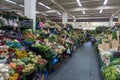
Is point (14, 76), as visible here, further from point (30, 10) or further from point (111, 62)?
point (30, 10)

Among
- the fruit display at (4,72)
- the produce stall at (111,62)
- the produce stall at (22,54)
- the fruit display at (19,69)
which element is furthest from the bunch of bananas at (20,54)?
the produce stall at (111,62)

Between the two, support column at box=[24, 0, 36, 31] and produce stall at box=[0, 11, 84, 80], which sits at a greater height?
support column at box=[24, 0, 36, 31]

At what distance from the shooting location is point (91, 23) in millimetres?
26766

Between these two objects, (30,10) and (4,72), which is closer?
(4,72)

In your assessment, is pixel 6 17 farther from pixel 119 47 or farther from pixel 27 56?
pixel 119 47

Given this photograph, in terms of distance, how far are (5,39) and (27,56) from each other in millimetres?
993

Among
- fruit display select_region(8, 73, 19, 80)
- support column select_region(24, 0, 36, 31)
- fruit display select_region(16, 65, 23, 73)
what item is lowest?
fruit display select_region(8, 73, 19, 80)

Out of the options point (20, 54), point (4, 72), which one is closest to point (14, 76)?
point (4, 72)

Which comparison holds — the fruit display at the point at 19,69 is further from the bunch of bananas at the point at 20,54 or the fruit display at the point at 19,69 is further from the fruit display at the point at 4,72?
the bunch of bananas at the point at 20,54

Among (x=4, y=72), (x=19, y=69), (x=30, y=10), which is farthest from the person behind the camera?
(x=30, y=10)

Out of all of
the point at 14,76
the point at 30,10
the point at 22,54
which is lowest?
the point at 14,76

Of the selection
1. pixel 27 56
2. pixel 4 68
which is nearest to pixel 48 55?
pixel 27 56

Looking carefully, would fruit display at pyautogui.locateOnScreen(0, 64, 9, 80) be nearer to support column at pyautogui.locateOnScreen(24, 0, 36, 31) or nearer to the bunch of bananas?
the bunch of bananas

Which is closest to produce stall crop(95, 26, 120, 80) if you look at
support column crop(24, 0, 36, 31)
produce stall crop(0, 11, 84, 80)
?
produce stall crop(0, 11, 84, 80)
